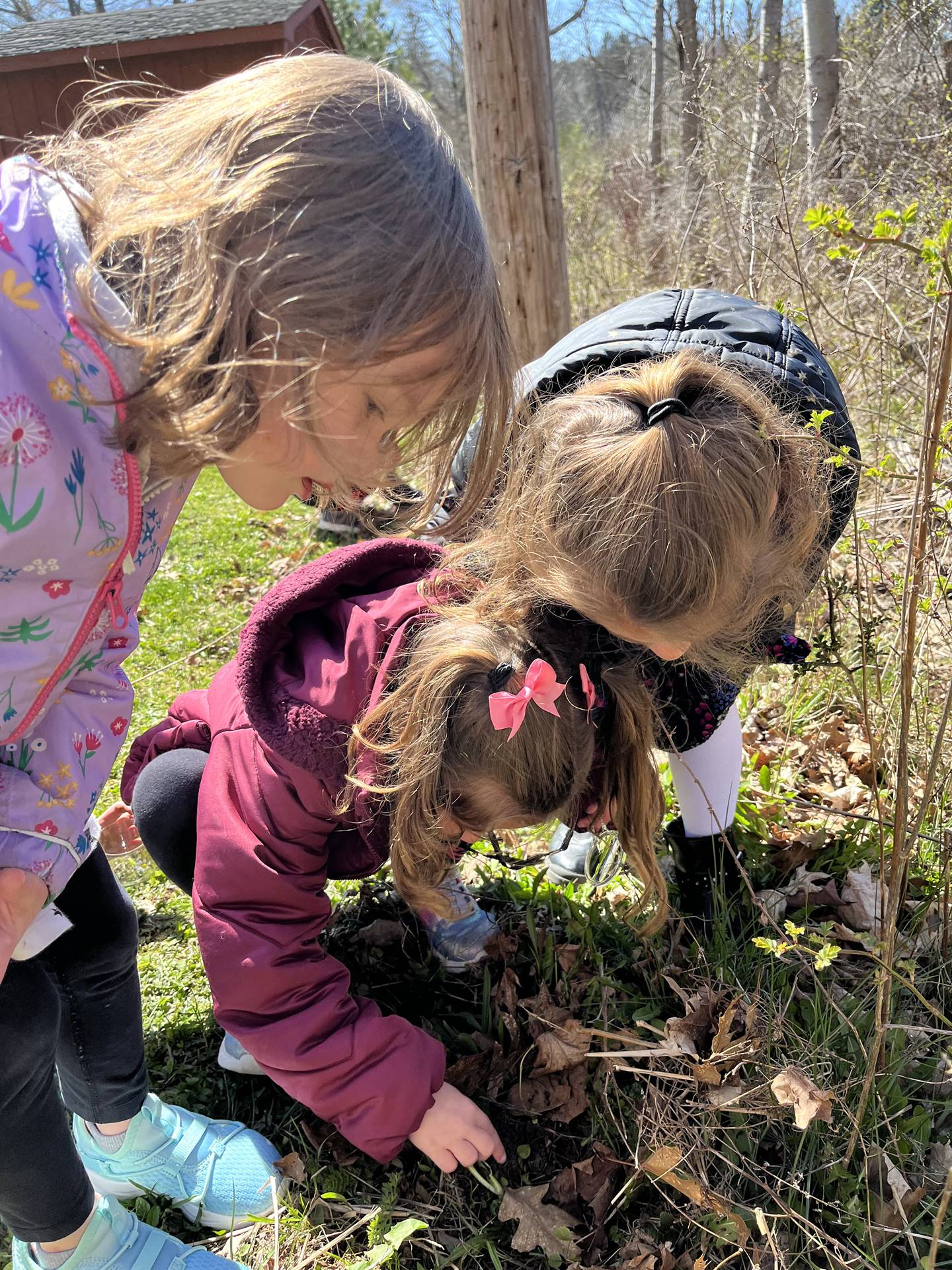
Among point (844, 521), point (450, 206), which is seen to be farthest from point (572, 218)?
point (450, 206)

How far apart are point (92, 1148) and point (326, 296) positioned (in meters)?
1.68

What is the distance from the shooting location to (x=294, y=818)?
1.68 m

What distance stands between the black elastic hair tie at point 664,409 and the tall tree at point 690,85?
2074 mm

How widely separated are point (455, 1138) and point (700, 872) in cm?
83

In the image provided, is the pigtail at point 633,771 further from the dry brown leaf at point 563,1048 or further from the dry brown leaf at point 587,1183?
the dry brown leaf at point 587,1183

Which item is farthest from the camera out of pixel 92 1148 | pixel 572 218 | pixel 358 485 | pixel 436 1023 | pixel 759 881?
pixel 572 218

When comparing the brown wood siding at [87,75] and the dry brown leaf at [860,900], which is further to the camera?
the brown wood siding at [87,75]

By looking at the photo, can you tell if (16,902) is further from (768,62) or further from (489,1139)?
(768,62)

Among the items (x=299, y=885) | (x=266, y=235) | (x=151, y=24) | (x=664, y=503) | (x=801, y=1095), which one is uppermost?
(x=151, y=24)

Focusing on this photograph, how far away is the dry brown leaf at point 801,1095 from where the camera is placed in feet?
4.59

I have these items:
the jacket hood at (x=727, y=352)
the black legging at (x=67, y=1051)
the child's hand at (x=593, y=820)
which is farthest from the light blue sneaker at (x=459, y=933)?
the jacket hood at (x=727, y=352)

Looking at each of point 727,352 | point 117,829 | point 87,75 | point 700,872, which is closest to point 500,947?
point 700,872

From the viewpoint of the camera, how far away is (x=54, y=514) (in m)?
1.16

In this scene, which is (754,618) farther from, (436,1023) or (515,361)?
(436,1023)
